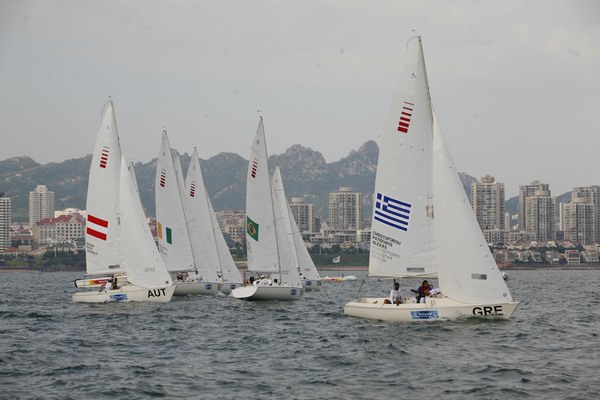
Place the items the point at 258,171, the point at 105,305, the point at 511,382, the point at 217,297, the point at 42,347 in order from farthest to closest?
the point at 217,297
the point at 258,171
the point at 105,305
the point at 42,347
the point at 511,382

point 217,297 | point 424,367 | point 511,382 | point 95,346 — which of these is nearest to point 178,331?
point 95,346

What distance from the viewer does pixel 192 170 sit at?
65.2 meters

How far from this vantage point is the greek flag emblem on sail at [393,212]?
120 feet

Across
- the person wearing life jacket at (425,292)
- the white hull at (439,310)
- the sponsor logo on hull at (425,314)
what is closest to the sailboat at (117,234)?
the white hull at (439,310)

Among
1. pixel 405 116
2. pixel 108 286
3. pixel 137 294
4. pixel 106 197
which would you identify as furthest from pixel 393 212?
pixel 106 197

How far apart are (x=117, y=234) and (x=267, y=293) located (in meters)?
8.82

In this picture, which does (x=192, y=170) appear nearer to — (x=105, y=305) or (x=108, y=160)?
(x=108, y=160)

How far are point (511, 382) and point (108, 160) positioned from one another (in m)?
31.3

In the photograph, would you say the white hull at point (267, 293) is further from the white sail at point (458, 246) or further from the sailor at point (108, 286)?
the white sail at point (458, 246)

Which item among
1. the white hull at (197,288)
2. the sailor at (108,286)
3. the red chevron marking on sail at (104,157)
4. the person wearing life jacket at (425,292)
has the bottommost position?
the white hull at (197,288)

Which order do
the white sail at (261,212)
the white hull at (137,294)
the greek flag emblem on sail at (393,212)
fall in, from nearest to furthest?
the greek flag emblem on sail at (393,212) → the white hull at (137,294) → the white sail at (261,212)

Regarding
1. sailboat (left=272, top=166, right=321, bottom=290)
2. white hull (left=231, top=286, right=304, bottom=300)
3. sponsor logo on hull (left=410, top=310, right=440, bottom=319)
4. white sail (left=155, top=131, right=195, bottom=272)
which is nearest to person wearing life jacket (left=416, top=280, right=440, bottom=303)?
sponsor logo on hull (left=410, top=310, right=440, bottom=319)

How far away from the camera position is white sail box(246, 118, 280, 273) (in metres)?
51.2

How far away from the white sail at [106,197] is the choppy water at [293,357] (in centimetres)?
786
